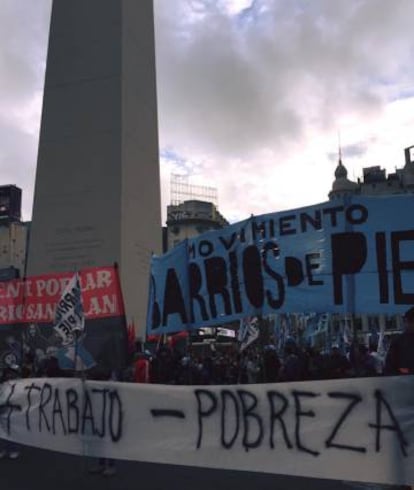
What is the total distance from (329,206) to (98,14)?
16.6 m

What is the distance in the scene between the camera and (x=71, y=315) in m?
8.07

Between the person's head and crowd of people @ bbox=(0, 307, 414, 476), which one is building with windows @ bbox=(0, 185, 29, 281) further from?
the person's head

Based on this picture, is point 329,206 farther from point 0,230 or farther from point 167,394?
point 0,230

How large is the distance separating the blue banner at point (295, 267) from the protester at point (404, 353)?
73 centimetres

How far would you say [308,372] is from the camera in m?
12.6

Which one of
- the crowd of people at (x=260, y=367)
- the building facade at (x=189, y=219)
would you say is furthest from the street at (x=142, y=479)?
the building facade at (x=189, y=219)

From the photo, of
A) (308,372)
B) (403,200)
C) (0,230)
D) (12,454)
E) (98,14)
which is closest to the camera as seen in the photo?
(403,200)

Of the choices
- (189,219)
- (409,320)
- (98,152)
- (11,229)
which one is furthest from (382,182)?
(409,320)

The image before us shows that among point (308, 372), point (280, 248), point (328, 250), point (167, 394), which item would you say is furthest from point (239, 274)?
point (308, 372)

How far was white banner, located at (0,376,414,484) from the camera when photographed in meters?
5.01

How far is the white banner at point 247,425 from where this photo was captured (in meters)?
5.01

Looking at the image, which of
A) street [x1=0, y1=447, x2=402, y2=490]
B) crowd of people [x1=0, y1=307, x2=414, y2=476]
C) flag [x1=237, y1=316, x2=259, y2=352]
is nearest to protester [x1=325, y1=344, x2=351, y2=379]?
crowd of people [x1=0, y1=307, x2=414, y2=476]

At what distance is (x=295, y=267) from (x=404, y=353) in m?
1.74

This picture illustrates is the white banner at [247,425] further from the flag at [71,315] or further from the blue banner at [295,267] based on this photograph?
the blue banner at [295,267]
